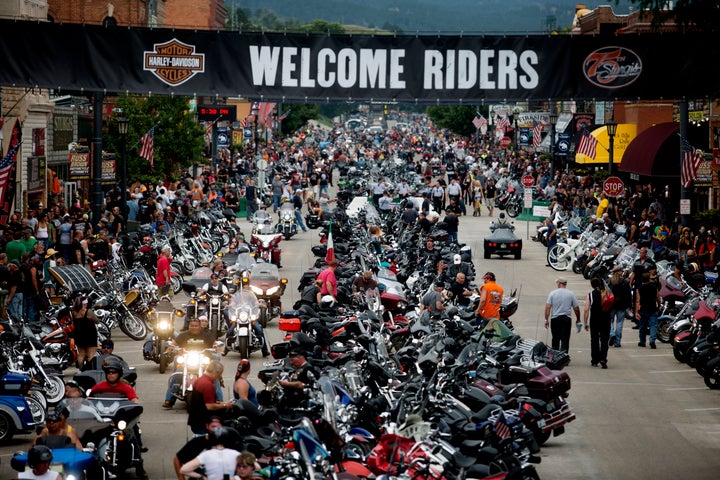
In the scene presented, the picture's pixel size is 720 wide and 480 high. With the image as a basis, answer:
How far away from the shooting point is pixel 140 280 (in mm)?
27672

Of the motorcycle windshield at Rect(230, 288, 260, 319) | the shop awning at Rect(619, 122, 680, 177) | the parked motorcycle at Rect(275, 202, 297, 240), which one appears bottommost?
the motorcycle windshield at Rect(230, 288, 260, 319)

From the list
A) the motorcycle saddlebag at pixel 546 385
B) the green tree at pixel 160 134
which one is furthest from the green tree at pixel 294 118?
the motorcycle saddlebag at pixel 546 385

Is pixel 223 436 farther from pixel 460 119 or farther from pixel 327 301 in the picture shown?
pixel 460 119

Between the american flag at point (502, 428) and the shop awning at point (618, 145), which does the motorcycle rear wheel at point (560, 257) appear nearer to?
the shop awning at point (618, 145)

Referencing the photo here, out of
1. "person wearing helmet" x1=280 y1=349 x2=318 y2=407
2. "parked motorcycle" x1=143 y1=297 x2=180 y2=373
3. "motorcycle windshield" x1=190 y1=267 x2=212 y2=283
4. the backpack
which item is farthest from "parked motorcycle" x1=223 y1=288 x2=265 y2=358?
"person wearing helmet" x1=280 y1=349 x2=318 y2=407

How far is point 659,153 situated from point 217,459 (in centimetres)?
3672

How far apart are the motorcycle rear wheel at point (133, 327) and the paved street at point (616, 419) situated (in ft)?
0.65

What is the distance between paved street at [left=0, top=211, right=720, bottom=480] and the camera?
1558cm

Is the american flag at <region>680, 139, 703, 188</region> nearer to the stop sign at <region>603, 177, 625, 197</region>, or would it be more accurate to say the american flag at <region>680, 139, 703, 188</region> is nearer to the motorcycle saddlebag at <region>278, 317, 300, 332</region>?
the stop sign at <region>603, 177, 625, 197</region>

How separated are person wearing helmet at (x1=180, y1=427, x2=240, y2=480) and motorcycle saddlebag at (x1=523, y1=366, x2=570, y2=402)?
5672 millimetres

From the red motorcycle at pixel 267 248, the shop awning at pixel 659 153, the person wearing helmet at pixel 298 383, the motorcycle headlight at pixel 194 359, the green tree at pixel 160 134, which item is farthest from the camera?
the green tree at pixel 160 134

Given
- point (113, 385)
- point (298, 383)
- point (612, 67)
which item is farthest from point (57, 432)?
point (612, 67)

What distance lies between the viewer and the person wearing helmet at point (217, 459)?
11797 millimetres

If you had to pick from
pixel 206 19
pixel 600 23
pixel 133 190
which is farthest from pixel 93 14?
pixel 206 19
